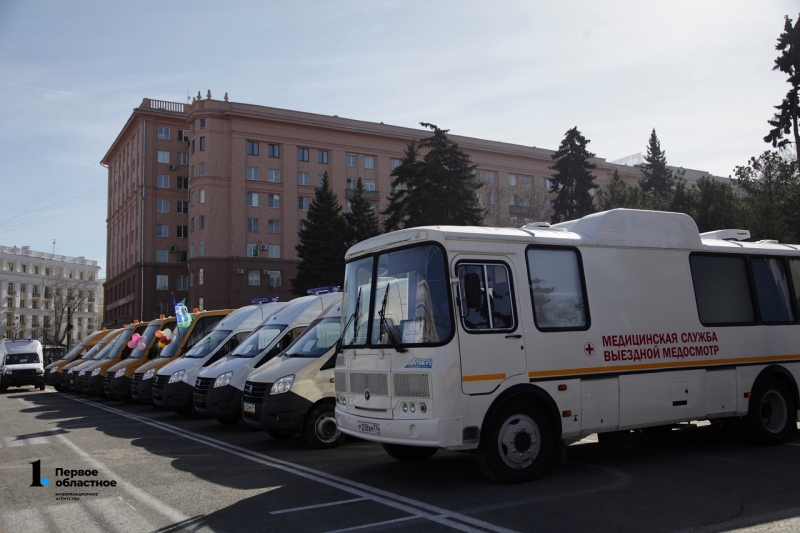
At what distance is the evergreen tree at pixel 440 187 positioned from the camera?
42.3 meters

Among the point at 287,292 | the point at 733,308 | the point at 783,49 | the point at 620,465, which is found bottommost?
the point at 620,465

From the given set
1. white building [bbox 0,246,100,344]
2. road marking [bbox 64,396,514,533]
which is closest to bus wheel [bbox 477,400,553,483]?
road marking [bbox 64,396,514,533]

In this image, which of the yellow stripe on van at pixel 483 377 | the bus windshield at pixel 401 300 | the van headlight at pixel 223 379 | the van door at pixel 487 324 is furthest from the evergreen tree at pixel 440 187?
the yellow stripe on van at pixel 483 377

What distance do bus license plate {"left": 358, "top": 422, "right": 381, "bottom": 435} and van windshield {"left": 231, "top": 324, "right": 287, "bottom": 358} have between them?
5576mm

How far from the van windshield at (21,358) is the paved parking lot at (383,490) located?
20835 millimetres

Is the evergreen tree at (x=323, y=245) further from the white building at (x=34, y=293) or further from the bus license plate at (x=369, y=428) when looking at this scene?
the white building at (x=34, y=293)

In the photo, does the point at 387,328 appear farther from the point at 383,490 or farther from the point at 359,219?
the point at 359,219

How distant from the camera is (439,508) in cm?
693

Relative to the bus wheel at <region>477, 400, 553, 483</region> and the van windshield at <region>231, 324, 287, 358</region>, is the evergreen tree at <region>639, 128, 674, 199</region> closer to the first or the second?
the van windshield at <region>231, 324, 287, 358</region>

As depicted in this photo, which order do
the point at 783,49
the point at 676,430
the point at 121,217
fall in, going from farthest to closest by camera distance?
the point at 121,217, the point at 783,49, the point at 676,430

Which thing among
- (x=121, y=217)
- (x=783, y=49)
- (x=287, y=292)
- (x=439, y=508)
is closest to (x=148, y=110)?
(x=121, y=217)

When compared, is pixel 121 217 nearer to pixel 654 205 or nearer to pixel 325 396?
pixel 654 205

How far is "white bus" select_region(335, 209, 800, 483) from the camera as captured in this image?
25.4ft

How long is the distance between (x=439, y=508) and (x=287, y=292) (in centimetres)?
5847
